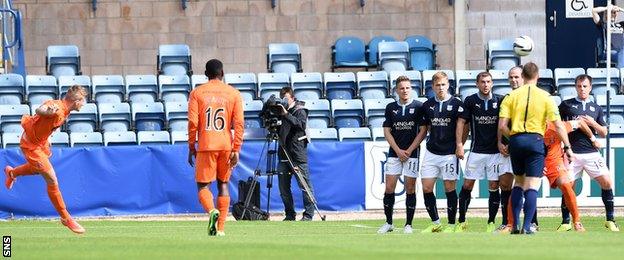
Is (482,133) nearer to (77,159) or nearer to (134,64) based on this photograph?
(77,159)

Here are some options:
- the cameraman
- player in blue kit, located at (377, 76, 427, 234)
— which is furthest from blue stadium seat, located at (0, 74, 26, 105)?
player in blue kit, located at (377, 76, 427, 234)

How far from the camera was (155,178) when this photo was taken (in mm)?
26016

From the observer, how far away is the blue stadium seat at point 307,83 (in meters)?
29.5

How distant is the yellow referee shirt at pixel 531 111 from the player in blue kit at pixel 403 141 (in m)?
2.67

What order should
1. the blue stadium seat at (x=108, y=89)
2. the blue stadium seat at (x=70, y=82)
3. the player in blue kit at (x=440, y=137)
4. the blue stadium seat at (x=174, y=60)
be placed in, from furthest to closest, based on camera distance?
the blue stadium seat at (x=174, y=60)
the blue stadium seat at (x=108, y=89)
the blue stadium seat at (x=70, y=82)
the player in blue kit at (x=440, y=137)

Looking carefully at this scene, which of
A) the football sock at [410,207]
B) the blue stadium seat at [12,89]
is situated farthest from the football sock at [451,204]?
the blue stadium seat at [12,89]

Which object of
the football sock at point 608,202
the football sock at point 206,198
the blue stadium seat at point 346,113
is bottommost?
the football sock at point 608,202

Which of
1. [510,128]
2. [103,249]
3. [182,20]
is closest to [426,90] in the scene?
[182,20]

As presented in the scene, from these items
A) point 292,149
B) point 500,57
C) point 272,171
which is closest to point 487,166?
point 292,149

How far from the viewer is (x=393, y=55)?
1232 inches

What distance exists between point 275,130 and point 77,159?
3346 mm

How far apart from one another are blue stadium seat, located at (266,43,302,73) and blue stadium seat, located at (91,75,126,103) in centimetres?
312

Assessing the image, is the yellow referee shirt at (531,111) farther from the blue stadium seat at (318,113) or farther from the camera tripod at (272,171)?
the blue stadium seat at (318,113)

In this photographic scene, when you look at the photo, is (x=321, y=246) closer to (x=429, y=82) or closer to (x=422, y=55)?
(x=429, y=82)
